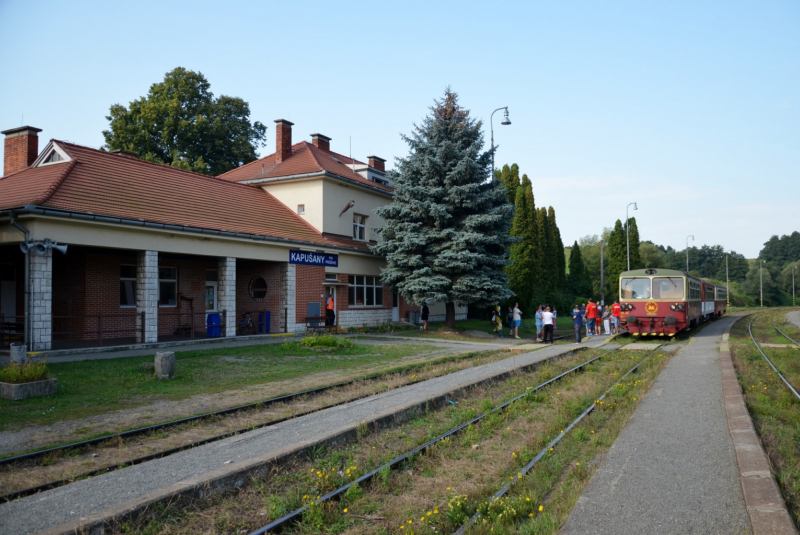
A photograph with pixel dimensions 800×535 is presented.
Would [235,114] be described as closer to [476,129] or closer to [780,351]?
[476,129]

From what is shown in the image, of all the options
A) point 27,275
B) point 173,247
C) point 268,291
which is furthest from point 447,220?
point 27,275

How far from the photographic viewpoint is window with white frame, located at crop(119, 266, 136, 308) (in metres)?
21.0

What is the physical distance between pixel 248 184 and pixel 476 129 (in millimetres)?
11818

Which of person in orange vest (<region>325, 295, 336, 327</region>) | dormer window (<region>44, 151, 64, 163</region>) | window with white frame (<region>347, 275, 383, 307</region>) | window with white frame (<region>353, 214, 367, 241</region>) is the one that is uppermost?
dormer window (<region>44, 151, 64, 163</region>)

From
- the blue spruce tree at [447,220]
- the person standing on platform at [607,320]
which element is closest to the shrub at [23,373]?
the blue spruce tree at [447,220]

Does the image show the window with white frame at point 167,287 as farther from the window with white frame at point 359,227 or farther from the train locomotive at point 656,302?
the train locomotive at point 656,302

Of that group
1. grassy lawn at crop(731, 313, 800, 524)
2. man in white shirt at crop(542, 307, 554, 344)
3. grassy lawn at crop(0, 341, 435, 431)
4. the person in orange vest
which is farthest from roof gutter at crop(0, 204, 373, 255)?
grassy lawn at crop(731, 313, 800, 524)

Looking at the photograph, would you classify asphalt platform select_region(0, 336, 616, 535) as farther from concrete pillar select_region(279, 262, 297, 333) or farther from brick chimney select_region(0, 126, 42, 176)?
brick chimney select_region(0, 126, 42, 176)

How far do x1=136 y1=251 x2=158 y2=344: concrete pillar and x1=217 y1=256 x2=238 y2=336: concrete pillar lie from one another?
3093 millimetres

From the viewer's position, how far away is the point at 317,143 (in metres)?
35.0

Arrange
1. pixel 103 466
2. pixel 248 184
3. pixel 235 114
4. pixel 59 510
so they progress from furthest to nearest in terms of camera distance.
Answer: pixel 235 114
pixel 248 184
pixel 103 466
pixel 59 510

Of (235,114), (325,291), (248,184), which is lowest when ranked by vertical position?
(325,291)

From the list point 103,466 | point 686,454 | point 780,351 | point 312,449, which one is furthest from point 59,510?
point 780,351

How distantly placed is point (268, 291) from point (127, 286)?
5.75 metres
